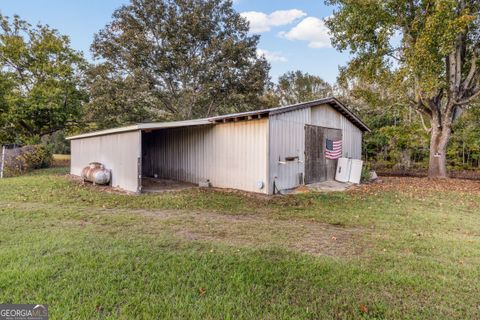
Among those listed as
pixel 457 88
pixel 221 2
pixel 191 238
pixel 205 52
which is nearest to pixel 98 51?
pixel 205 52

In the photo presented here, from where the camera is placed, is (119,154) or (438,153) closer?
(119,154)

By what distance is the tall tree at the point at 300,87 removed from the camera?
90.9 feet

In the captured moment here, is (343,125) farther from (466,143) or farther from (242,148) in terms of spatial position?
(466,143)

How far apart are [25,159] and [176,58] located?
11245mm

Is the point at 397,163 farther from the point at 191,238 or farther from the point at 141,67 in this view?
the point at 141,67

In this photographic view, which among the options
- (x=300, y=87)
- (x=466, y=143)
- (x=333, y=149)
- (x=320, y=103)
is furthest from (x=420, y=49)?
(x=300, y=87)

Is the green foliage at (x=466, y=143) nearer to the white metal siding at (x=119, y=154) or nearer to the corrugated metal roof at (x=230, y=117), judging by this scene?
the corrugated metal roof at (x=230, y=117)

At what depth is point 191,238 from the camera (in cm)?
412

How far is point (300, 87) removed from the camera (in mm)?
28188

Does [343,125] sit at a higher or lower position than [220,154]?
higher

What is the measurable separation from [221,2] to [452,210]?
20.5m

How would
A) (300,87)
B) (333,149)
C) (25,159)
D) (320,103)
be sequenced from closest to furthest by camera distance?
1. (320,103)
2. (333,149)
3. (25,159)
4. (300,87)

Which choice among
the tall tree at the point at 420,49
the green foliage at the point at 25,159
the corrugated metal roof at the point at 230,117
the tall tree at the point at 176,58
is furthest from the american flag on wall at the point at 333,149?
the green foliage at the point at 25,159

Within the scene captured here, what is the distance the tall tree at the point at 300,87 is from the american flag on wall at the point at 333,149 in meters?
16.8
